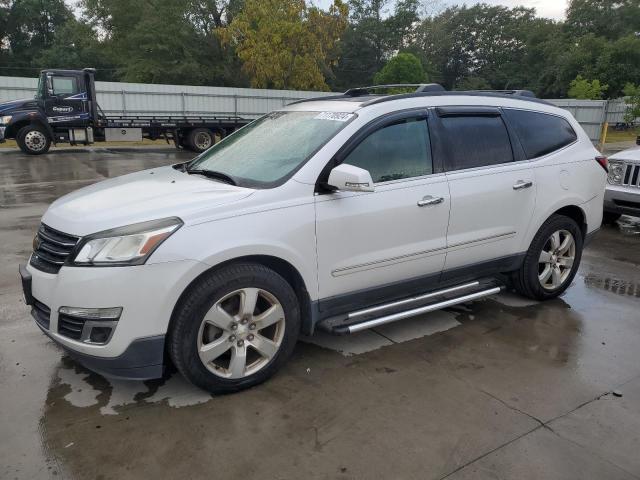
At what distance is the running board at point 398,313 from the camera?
11.0 feet

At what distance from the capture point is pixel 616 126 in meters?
28.5

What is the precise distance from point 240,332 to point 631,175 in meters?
6.35

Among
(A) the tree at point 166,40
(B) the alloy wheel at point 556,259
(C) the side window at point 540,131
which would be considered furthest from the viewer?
(A) the tree at point 166,40

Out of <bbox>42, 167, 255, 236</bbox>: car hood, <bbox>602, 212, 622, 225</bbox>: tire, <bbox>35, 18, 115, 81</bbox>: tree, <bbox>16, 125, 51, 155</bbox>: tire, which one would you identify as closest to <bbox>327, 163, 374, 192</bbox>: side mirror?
<bbox>42, 167, 255, 236</bbox>: car hood

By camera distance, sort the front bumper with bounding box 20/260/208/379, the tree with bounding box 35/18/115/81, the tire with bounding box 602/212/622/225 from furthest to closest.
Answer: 1. the tree with bounding box 35/18/115/81
2. the tire with bounding box 602/212/622/225
3. the front bumper with bounding box 20/260/208/379

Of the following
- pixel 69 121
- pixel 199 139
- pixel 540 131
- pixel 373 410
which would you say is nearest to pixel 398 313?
pixel 373 410

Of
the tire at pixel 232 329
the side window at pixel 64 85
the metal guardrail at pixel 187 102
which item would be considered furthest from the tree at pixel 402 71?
the tire at pixel 232 329

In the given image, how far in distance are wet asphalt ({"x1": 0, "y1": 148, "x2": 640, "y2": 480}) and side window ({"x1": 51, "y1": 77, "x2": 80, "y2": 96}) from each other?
1513 cm

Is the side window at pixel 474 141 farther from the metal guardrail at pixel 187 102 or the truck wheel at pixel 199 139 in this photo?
the metal guardrail at pixel 187 102

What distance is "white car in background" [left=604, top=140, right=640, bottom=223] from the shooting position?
7.01 metres

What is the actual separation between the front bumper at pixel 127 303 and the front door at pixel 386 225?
2.90 ft

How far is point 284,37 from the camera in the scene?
2894cm

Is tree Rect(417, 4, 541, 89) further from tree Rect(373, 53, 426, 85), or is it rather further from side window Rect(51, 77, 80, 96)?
side window Rect(51, 77, 80, 96)

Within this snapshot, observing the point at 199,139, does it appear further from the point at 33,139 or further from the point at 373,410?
the point at 373,410
